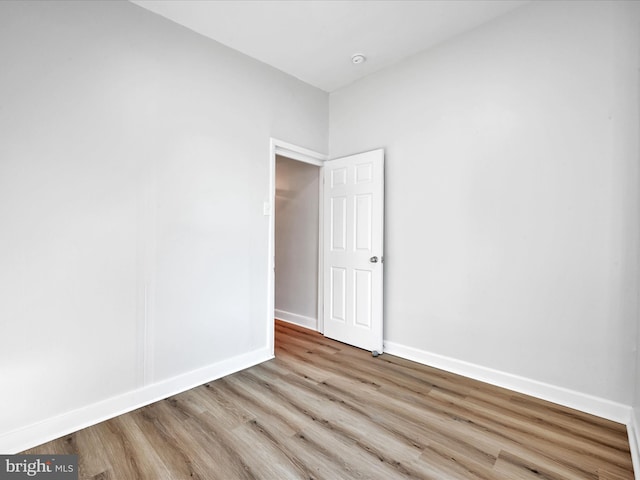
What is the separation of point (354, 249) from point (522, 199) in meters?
1.59

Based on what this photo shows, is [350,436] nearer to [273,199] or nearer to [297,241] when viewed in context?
[273,199]

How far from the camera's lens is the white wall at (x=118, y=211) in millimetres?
1771

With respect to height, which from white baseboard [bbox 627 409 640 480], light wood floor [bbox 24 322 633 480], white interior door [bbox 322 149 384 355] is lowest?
light wood floor [bbox 24 322 633 480]

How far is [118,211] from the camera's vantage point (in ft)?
6.93

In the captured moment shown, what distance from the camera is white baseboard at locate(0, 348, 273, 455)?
174 cm

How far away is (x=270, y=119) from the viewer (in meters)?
3.04

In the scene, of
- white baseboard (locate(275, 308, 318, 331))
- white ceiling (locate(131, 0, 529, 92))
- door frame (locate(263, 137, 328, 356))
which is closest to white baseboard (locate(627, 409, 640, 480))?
door frame (locate(263, 137, 328, 356))

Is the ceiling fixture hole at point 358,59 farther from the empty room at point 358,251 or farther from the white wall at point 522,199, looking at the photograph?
the white wall at point 522,199

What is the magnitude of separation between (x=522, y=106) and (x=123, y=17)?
297 centimetres

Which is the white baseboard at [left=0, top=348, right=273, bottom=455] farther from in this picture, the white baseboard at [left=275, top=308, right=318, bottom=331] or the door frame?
the white baseboard at [left=275, top=308, right=318, bottom=331]

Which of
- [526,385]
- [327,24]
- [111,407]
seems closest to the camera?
[111,407]

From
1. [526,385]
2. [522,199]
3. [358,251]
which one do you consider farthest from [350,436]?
[522,199]

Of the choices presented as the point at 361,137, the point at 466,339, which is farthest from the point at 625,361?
the point at 361,137

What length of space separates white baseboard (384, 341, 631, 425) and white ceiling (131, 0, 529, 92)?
2.83m
